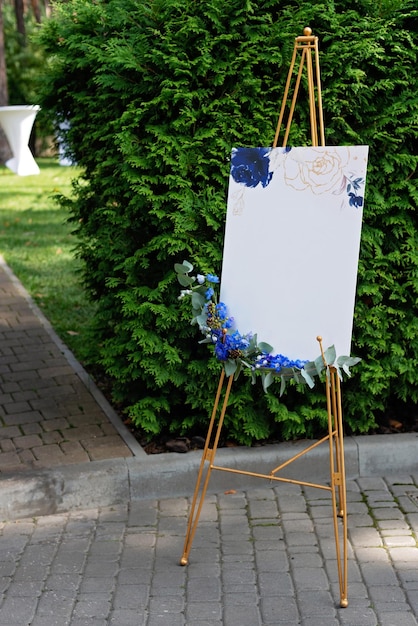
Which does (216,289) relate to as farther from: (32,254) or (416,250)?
(32,254)

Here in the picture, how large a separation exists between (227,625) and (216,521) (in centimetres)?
96

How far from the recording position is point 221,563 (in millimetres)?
4020

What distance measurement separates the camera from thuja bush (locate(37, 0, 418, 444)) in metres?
4.55

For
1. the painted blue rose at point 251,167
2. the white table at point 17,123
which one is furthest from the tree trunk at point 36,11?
the painted blue rose at point 251,167

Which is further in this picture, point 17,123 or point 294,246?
point 17,123

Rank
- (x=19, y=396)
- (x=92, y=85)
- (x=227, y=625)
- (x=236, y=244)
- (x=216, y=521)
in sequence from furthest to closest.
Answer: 1. (x=19, y=396)
2. (x=92, y=85)
3. (x=216, y=521)
4. (x=236, y=244)
5. (x=227, y=625)

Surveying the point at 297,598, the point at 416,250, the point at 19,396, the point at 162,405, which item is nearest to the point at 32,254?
the point at 19,396

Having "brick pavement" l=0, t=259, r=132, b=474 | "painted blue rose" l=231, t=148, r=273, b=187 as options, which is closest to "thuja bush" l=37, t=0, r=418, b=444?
"brick pavement" l=0, t=259, r=132, b=474

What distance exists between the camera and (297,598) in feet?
12.2

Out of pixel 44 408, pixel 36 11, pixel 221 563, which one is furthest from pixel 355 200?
pixel 36 11

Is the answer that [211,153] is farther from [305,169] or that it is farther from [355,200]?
[355,200]

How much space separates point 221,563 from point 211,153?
2067 millimetres

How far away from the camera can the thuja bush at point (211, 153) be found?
14.9 feet

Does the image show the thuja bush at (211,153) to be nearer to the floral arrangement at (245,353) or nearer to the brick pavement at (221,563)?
the brick pavement at (221,563)
